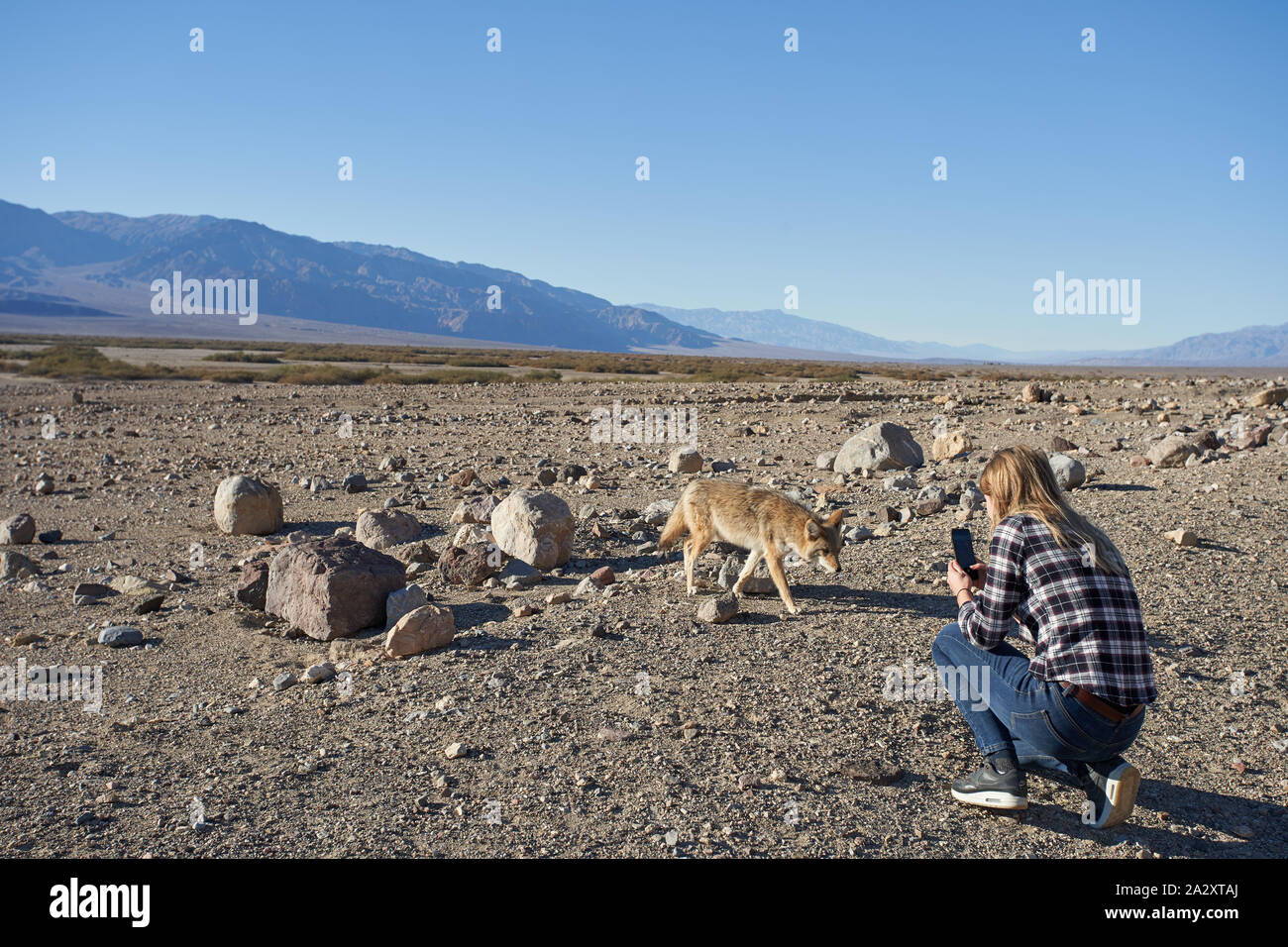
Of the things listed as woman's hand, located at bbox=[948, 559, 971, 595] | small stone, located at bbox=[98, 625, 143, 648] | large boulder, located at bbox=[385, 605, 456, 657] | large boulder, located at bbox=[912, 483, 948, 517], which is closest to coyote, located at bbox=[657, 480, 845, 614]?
large boulder, located at bbox=[385, 605, 456, 657]

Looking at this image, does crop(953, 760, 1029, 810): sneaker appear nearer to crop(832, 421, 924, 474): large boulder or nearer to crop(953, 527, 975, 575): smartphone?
crop(953, 527, 975, 575): smartphone

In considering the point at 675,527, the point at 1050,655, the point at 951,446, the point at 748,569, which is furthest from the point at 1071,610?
the point at 951,446

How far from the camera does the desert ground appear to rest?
3764 mm

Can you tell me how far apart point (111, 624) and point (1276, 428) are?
48.1ft

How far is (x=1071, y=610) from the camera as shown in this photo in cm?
358

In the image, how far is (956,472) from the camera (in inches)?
459

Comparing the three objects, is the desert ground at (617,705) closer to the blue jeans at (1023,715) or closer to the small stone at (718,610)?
the small stone at (718,610)

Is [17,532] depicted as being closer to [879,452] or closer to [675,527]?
[675,527]

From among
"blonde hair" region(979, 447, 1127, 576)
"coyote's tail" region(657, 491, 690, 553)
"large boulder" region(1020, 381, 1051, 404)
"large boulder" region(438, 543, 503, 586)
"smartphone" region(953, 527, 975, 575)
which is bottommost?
"large boulder" region(438, 543, 503, 586)
